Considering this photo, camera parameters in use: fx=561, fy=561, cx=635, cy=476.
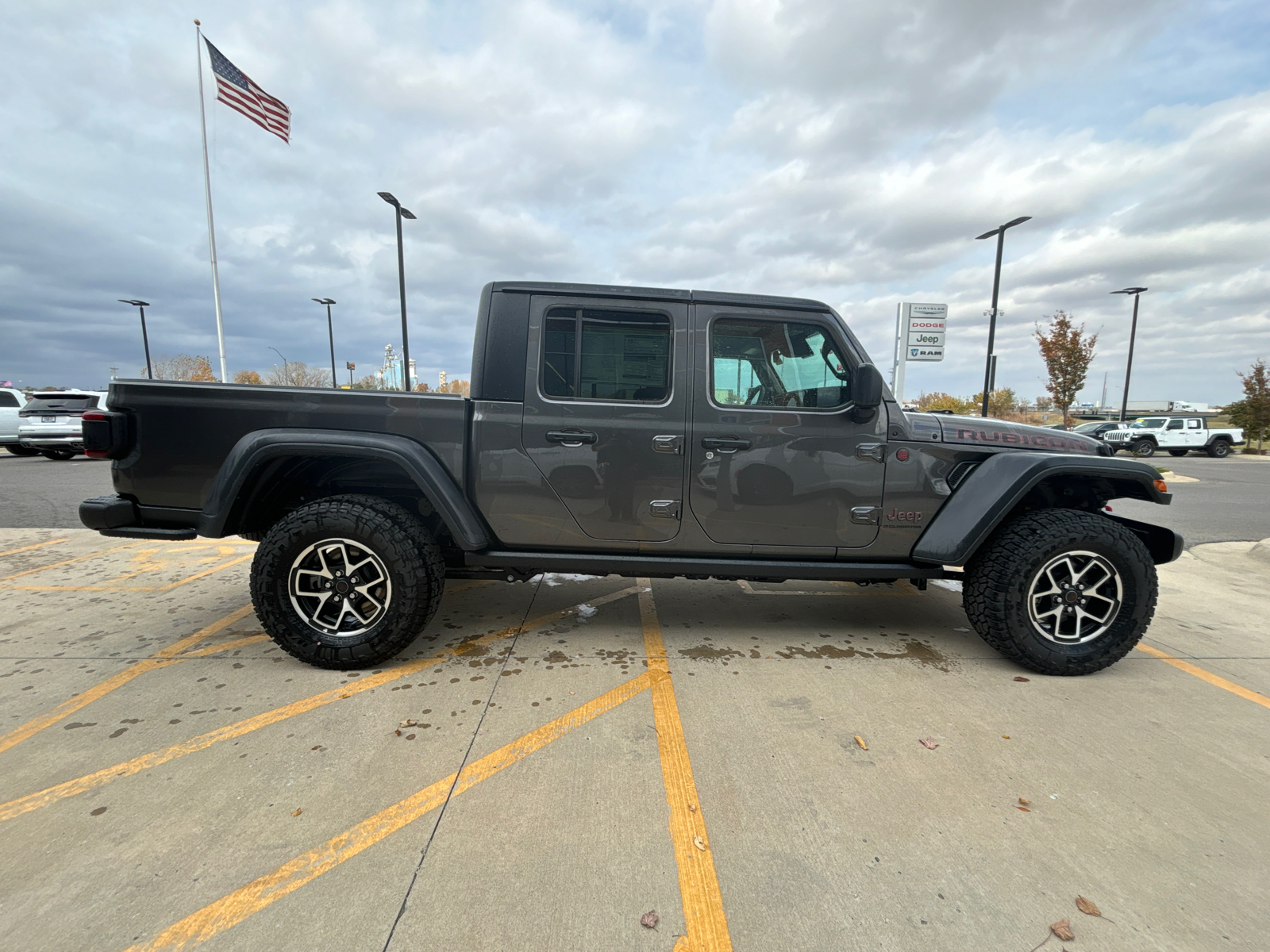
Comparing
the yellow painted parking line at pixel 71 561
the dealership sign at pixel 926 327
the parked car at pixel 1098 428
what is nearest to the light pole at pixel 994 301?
the dealership sign at pixel 926 327

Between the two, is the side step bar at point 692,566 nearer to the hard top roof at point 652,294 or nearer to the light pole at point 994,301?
the hard top roof at point 652,294

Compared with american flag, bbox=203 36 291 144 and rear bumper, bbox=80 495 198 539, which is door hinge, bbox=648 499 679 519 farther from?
american flag, bbox=203 36 291 144

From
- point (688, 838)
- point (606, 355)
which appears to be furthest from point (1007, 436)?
point (688, 838)

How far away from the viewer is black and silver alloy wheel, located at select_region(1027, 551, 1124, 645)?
9.42 feet

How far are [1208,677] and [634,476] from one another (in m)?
3.17

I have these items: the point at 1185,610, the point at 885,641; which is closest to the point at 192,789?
the point at 885,641

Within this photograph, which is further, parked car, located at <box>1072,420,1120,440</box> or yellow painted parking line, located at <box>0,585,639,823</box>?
parked car, located at <box>1072,420,1120,440</box>

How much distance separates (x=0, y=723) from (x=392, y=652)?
152 centimetres

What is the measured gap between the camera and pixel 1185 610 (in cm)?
395

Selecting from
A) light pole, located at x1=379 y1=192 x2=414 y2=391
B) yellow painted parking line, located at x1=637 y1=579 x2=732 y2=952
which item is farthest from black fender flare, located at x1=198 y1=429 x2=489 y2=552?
light pole, located at x1=379 y1=192 x2=414 y2=391

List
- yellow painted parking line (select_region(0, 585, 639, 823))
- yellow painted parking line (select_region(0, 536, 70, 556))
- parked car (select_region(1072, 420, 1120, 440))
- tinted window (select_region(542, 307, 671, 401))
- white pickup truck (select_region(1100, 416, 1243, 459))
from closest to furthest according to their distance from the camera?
yellow painted parking line (select_region(0, 585, 639, 823))
tinted window (select_region(542, 307, 671, 401))
yellow painted parking line (select_region(0, 536, 70, 556))
parked car (select_region(1072, 420, 1120, 440))
white pickup truck (select_region(1100, 416, 1243, 459))

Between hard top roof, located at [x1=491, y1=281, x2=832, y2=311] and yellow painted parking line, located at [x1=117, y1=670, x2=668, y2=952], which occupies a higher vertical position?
hard top roof, located at [x1=491, y1=281, x2=832, y2=311]

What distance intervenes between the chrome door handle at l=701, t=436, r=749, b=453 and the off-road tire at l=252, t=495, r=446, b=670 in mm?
1496

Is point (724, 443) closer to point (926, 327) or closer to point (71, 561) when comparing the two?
point (71, 561)
